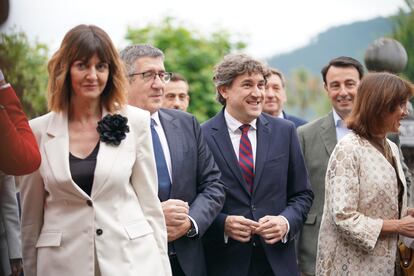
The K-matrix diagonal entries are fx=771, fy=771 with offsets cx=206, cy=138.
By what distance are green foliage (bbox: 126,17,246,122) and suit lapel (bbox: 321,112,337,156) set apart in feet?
50.8

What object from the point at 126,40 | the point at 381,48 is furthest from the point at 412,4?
the point at 381,48

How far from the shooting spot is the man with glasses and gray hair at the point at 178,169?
199 inches

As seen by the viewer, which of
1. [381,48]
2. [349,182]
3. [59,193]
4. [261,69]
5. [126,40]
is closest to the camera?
[59,193]

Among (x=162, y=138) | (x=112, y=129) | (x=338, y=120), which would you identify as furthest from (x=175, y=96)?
(x=112, y=129)

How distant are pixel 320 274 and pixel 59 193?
200cm

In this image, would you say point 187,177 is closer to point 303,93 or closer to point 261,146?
point 261,146

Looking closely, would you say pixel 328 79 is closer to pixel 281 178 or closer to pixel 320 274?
pixel 281 178

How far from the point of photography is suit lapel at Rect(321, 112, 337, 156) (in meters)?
6.68

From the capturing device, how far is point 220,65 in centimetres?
605

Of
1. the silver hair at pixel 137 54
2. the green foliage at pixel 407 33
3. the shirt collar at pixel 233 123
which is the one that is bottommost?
the green foliage at pixel 407 33

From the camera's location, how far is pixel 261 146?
5.75 metres

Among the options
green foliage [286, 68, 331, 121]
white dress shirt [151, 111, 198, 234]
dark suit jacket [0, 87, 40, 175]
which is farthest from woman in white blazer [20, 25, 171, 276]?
green foliage [286, 68, 331, 121]

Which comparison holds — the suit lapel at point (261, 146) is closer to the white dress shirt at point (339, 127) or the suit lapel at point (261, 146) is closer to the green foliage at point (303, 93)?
the white dress shirt at point (339, 127)

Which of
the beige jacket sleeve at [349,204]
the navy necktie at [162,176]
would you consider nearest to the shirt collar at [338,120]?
the beige jacket sleeve at [349,204]
